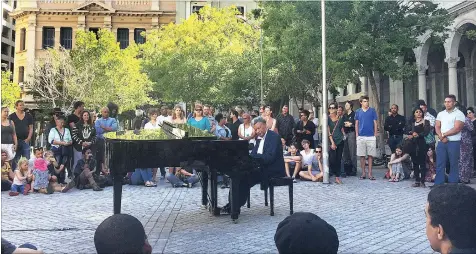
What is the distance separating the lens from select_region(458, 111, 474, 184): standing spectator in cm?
1103

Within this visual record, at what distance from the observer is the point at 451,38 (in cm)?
2275

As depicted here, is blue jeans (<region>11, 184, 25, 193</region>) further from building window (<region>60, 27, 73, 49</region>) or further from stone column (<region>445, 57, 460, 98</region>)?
building window (<region>60, 27, 73, 49</region>)

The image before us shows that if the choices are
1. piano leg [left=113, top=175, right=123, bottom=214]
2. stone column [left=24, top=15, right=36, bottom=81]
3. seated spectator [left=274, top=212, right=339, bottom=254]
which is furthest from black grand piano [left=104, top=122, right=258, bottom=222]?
stone column [left=24, top=15, right=36, bottom=81]

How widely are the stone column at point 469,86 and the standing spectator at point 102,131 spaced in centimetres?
2006

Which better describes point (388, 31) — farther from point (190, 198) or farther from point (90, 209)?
point (90, 209)

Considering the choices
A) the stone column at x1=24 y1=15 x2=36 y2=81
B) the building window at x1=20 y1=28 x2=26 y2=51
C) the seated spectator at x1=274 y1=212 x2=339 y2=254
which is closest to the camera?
the seated spectator at x1=274 y1=212 x2=339 y2=254

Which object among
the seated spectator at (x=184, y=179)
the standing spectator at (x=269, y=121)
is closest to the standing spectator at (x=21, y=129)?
the seated spectator at (x=184, y=179)

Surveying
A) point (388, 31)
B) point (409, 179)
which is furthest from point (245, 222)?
point (388, 31)

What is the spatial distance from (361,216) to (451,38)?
18.5 m

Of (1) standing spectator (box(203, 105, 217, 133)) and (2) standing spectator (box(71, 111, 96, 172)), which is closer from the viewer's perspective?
(2) standing spectator (box(71, 111, 96, 172))

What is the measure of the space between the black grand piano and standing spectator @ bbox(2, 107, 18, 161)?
574 centimetres

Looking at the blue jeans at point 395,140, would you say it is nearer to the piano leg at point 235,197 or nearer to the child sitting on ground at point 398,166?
the child sitting on ground at point 398,166

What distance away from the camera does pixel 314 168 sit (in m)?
12.8

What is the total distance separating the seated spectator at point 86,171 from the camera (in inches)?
442
